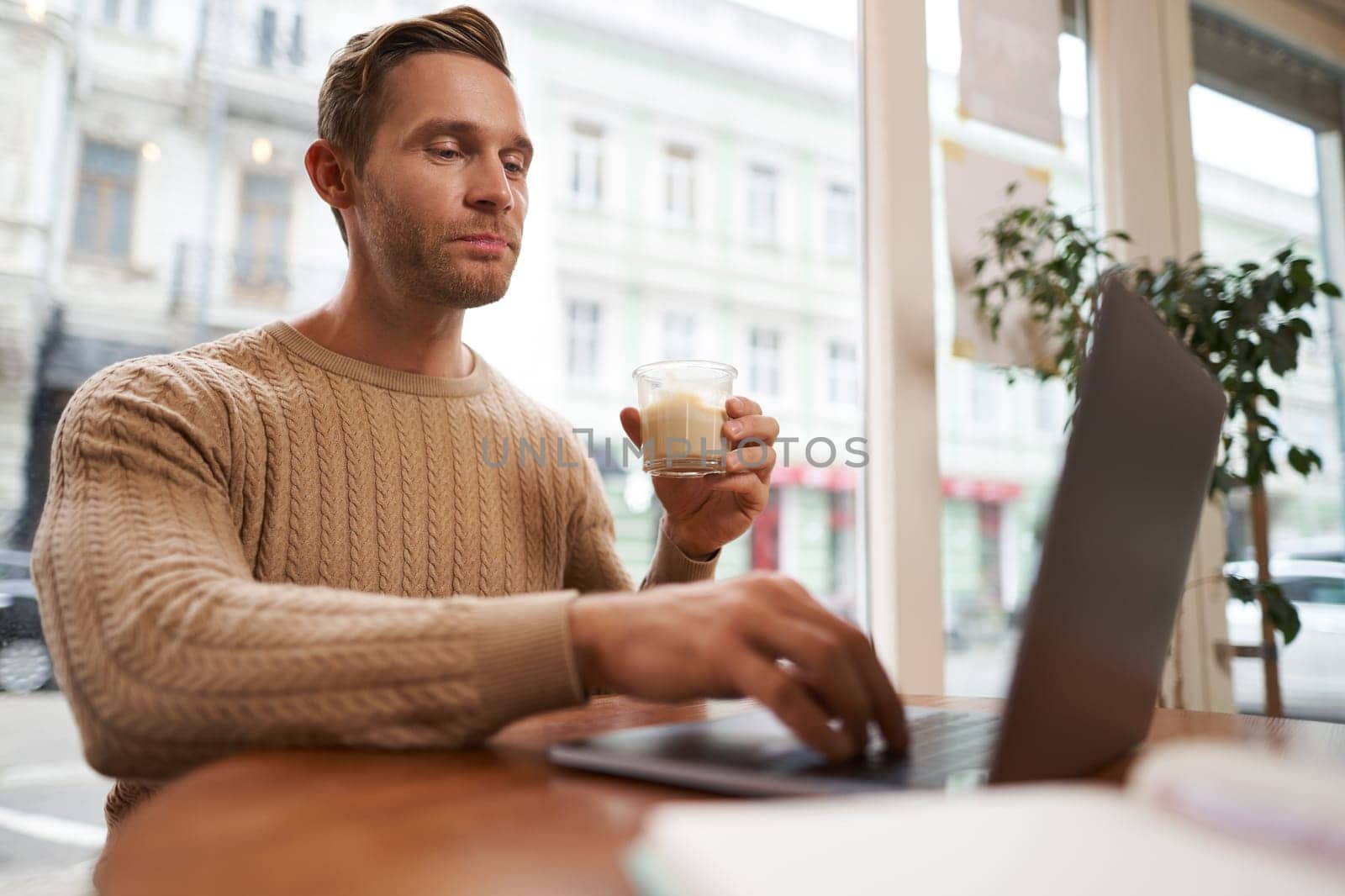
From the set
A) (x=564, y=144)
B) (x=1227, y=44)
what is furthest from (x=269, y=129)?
(x=1227, y=44)

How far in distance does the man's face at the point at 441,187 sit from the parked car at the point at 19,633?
86 cm

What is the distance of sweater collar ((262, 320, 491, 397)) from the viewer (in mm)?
1250

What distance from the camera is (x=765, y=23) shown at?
2.86 meters

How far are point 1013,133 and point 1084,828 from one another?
2774 mm

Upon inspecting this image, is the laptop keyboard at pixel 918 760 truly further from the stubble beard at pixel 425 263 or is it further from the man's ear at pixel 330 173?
the man's ear at pixel 330 173

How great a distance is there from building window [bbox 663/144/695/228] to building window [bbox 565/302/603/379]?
44 centimetres

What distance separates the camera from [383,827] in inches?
16.6

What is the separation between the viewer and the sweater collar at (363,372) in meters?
1.25

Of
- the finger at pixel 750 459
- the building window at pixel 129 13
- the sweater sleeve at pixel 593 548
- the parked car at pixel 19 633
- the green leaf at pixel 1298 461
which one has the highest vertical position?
the building window at pixel 129 13

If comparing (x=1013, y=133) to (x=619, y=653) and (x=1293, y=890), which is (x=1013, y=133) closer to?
(x=619, y=653)

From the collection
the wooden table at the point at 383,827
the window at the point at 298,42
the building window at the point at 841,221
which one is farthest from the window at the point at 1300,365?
the wooden table at the point at 383,827

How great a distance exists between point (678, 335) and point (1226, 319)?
1617 mm

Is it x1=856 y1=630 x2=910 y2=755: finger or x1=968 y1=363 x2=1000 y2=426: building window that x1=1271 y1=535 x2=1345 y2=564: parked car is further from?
x1=856 y1=630 x2=910 y2=755: finger

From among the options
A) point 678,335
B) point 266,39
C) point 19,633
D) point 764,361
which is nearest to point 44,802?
point 19,633
